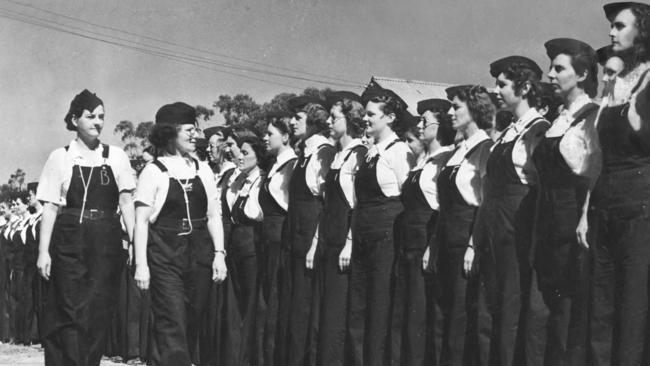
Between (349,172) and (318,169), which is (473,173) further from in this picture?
(318,169)

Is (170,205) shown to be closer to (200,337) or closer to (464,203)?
(464,203)

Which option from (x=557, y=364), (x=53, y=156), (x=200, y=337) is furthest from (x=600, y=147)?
(x=200, y=337)

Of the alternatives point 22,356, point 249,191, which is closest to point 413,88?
point 22,356

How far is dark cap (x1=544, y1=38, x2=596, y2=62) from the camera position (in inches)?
296

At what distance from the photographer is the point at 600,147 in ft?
21.5

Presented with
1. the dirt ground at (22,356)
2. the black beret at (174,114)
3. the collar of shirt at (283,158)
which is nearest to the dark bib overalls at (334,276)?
the collar of shirt at (283,158)

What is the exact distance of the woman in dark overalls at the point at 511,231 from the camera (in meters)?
7.82

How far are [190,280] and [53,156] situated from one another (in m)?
1.48

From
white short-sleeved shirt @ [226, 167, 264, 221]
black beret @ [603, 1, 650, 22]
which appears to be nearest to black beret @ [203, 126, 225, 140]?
white short-sleeved shirt @ [226, 167, 264, 221]

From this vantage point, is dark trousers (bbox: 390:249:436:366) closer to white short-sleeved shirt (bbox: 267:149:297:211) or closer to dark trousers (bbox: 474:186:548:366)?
dark trousers (bbox: 474:186:548:366)

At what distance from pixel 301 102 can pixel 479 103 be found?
237 centimetres

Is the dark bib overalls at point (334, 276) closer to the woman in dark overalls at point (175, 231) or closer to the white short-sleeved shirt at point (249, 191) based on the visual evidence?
the woman in dark overalls at point (175, 231)

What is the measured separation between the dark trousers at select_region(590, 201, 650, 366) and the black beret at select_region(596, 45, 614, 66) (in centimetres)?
138

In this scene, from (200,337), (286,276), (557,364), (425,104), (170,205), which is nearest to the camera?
(557,364)
